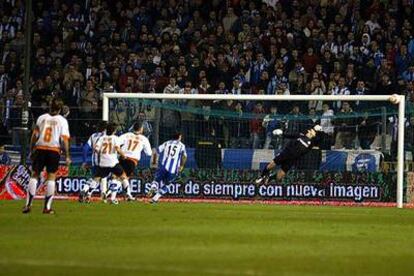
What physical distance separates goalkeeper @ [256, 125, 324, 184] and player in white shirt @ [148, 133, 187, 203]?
2.08m

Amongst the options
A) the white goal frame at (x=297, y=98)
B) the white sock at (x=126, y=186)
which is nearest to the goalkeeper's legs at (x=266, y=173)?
the white goal frame at (x=297, y=98)

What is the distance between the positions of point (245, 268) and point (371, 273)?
4.18ft

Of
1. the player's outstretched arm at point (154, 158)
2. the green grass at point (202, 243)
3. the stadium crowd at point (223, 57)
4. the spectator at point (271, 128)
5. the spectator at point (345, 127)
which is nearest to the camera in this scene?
the green grass at point (202, 243)

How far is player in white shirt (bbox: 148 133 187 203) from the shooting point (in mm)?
26984

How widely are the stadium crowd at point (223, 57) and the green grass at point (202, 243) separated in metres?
7.77

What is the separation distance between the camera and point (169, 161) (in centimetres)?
2697

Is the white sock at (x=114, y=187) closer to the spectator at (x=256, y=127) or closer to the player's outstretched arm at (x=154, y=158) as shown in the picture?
the player's outstretched arm at (x=154, y=158)

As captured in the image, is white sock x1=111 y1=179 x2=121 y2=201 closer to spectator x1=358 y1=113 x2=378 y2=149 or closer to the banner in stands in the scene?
the banner in stands

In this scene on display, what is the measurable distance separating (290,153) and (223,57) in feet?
16.3

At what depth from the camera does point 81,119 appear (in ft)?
96.7

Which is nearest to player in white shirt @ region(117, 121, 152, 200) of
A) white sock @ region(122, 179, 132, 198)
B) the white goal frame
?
white sock @ region(122, 179, 132, 198)

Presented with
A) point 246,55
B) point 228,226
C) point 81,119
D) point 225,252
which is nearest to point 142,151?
point 81,119

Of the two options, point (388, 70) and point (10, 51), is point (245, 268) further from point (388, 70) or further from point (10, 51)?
point (10, 51)

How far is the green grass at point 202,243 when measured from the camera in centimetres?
1126
